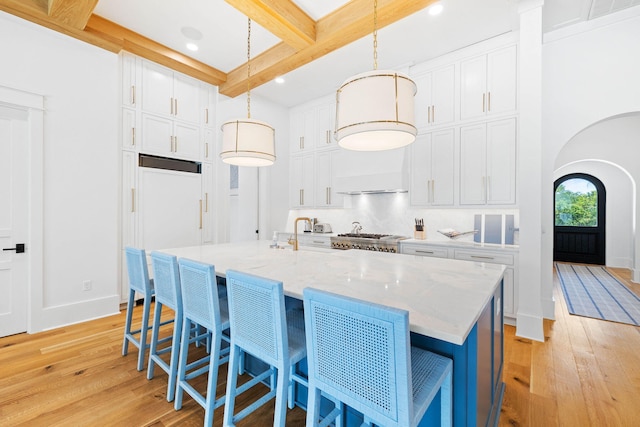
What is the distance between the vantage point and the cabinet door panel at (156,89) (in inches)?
150

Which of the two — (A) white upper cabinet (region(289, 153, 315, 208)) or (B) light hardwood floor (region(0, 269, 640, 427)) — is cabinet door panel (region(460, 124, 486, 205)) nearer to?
(B) light hardwood floor (region(0, 269, 640, 427))

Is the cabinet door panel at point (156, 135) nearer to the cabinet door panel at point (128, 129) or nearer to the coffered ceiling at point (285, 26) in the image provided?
the cabinet door panel at point (128, 129)

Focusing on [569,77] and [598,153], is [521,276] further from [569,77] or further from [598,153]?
[598,153]

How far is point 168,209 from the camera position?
4.06 m

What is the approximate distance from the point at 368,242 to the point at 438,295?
2.70 meters

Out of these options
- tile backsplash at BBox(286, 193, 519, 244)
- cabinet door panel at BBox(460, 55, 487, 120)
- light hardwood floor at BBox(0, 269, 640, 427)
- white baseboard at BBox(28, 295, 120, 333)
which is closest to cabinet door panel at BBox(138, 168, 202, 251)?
white baseboard at BBox(28, 295, 120, 333)

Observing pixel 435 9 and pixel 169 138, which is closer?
pixel 435 9

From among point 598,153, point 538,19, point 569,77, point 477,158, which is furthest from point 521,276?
point 598,153

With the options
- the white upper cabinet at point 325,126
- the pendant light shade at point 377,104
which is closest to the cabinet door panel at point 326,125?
the white upper cabinet at point 325,126

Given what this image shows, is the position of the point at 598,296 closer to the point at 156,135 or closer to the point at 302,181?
the point at 302,181

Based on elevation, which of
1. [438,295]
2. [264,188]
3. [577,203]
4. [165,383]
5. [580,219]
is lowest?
[165,383]

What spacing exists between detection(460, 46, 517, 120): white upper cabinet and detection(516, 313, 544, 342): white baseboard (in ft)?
7.50

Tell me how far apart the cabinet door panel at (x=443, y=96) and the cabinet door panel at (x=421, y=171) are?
0.28 m

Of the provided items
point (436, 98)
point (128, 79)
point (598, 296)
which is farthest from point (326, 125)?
point (598, 296)
